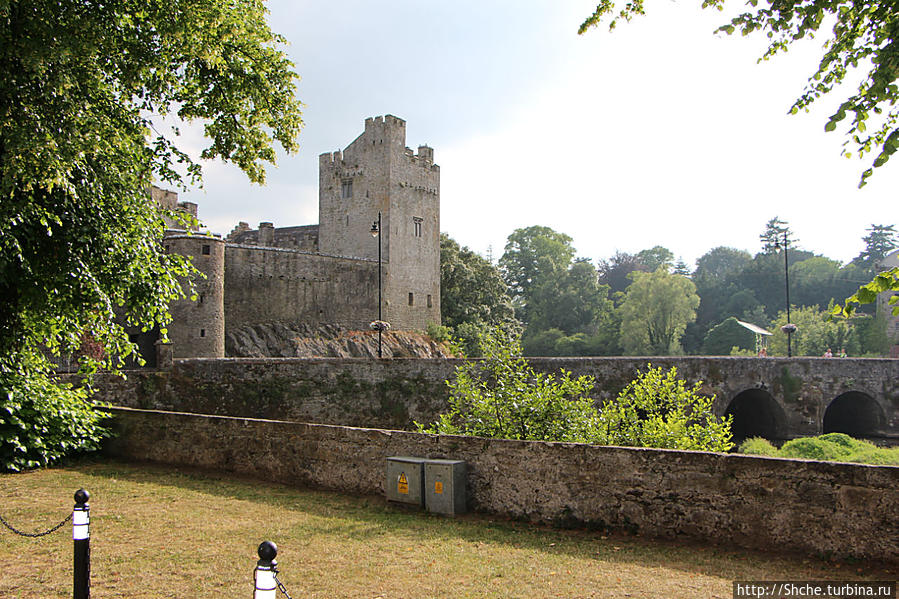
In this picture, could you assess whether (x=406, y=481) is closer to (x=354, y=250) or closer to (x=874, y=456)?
(x=874, y=456)

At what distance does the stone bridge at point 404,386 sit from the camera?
19219 millimetres

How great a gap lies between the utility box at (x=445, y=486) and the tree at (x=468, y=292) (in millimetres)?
40100

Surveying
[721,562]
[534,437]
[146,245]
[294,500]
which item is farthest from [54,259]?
[721,562]

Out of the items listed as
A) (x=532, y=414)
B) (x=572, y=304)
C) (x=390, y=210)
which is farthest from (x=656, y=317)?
(x=532, y=414)

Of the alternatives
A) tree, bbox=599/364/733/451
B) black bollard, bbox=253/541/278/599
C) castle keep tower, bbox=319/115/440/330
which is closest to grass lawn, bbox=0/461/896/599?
black bollard, bbox=253/541/278/599

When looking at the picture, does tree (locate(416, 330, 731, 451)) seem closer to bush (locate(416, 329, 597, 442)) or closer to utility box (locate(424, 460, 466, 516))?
bush (locate(416, 329, 597, 442))

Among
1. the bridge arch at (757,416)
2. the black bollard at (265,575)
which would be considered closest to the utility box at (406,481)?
the black bollard at (265,575)

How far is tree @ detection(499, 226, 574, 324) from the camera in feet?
237

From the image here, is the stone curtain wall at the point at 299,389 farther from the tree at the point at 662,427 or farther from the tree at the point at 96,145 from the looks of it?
the tree at the point at 662,427

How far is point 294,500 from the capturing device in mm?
8766

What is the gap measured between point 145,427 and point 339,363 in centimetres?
1023

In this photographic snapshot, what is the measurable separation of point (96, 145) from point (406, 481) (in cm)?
582

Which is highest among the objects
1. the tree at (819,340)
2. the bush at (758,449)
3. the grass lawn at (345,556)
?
the tree at (819,340)

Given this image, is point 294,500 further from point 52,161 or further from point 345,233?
point 345,233
